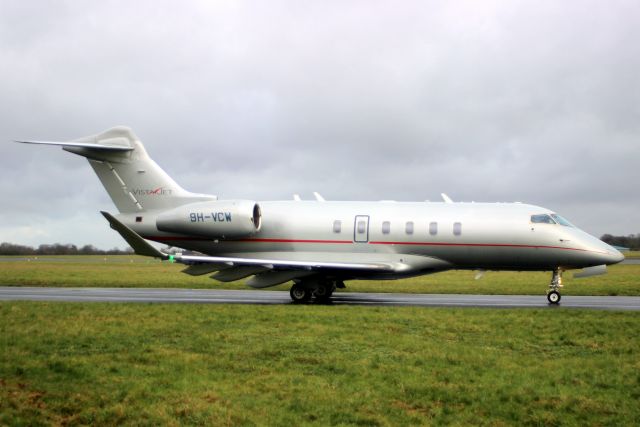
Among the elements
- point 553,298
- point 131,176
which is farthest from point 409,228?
point 131,176

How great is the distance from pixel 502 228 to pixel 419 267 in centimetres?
296

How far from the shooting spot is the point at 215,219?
75.7 ft

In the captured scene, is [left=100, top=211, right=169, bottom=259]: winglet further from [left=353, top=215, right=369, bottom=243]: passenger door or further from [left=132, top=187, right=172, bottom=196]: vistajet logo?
[left=353, top=215, right=369, bottom=243]: passenger door

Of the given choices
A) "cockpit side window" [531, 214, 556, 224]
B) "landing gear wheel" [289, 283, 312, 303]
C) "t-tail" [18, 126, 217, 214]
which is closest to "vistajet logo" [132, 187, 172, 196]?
"t-tail" [18, 126, 217, 214]

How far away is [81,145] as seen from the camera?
78.6ft

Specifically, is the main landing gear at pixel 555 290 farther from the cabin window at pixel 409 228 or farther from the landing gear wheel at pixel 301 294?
the landing gear wheel at pixel 301 294

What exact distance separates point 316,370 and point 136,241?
1117cm

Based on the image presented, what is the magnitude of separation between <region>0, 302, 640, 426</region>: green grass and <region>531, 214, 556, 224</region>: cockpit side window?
6.33 metres

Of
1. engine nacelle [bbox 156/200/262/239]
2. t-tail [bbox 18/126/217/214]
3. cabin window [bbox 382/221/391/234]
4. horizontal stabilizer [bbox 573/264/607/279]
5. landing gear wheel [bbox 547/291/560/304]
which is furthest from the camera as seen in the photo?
t-tail [bbox 18/126/217/214]

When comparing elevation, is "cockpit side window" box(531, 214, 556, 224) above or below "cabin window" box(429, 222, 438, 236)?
above

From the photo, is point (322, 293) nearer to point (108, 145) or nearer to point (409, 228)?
point (409, 228)

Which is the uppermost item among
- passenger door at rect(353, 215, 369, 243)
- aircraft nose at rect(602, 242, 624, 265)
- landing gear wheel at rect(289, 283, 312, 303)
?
passenger door at rect(353, 215, 369, 243)

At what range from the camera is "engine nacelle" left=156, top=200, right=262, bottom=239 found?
75.0 ft

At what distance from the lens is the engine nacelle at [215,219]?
22.9m
